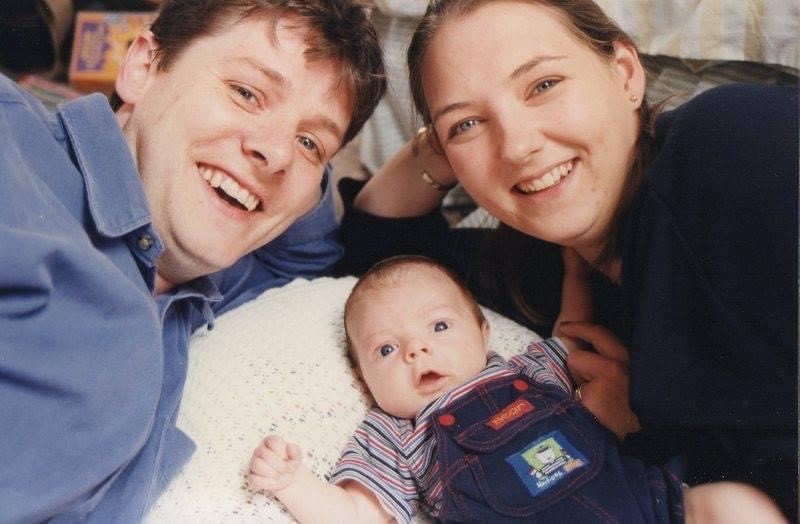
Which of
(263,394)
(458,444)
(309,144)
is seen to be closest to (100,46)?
(309,144)

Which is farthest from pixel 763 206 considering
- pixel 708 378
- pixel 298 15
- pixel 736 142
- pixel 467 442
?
pixel 298 15

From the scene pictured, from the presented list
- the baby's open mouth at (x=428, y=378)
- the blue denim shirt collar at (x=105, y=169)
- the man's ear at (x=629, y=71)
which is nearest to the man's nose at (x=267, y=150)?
the blue denim shirt collar at (x=105, y=169)

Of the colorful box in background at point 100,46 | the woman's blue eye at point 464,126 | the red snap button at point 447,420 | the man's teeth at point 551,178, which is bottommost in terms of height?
the colorful box in background at point 100,46

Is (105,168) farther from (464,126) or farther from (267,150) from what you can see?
(464,126)

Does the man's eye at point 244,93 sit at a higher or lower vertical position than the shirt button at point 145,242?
higher

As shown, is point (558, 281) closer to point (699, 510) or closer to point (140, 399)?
point (699, 510)

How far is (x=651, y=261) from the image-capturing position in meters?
0.88

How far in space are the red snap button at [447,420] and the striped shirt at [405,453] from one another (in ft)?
0.08

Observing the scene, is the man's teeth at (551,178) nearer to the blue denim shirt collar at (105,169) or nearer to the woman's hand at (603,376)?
the woman's hand at (603,376)

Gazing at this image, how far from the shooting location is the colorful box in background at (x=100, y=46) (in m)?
2.10

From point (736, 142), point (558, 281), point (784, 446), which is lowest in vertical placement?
point (558, 281)

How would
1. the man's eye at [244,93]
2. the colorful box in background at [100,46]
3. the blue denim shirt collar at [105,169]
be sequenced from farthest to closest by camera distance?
the colorful box in background at [100,46] < the man's eye at [244,93] < the blue denim shirt collar at [105,169]

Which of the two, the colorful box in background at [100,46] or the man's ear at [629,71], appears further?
the colorful box in background at [100,46]

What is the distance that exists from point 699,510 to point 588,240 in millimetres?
389
